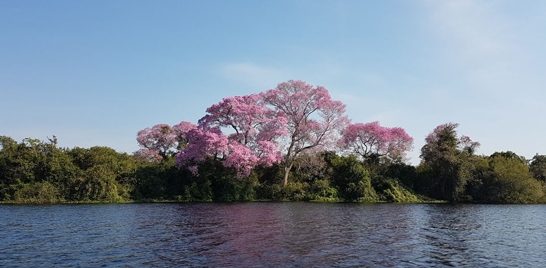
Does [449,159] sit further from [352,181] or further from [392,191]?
[352,181]

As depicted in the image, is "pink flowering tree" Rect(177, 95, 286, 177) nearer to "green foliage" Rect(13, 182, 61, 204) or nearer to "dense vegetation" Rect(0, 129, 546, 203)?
"dense vegetation" Rect(0, 129, 546, 203)

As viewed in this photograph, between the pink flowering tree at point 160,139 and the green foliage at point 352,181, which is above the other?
the pink flowering tree at point 160,139

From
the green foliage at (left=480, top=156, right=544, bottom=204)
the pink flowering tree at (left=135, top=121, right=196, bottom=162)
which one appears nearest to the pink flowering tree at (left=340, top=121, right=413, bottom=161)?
the green foliage at (left=480, top=156, right=544, bottom=204)

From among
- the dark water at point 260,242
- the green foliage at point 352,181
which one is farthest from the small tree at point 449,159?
the dark water at point 260,242

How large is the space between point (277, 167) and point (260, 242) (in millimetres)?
39515

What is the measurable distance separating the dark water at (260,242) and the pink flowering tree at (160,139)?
4396cm

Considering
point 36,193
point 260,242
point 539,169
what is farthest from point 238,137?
point 539,169

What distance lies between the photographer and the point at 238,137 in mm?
58281

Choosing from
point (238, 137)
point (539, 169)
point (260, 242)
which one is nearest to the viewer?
point (260, 242)

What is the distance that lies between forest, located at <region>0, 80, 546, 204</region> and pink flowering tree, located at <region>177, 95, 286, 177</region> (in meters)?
0.15

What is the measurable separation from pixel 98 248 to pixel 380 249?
1392 cm

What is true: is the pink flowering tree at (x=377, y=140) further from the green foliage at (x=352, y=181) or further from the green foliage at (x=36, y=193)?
the green foliage at (x=36, y=193)

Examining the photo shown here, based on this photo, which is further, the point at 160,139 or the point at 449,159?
the point at 160,139

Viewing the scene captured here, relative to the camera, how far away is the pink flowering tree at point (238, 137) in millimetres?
55312
